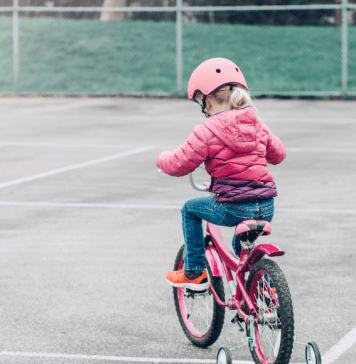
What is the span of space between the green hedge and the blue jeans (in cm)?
2210

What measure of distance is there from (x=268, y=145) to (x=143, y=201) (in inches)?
195

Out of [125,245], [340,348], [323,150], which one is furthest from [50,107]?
[340,348]

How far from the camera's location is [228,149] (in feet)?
13.9

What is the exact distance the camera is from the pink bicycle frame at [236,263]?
4.10 m

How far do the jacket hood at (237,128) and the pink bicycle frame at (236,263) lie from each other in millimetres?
579

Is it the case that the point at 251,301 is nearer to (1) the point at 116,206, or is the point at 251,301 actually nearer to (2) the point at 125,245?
(2) the point at 125,245

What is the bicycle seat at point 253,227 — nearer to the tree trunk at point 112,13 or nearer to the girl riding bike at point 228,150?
the girl riding bike at point 228,150

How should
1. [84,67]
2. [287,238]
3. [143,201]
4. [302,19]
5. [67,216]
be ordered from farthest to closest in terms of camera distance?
1. [302,19]
2. [84,67]
3. [143,201]
4. [67,216]
5. [287,238]

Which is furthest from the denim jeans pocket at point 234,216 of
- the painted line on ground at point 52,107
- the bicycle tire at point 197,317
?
the painted line on ground at point 52,107

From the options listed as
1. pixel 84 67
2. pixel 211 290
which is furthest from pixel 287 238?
pixel 84 67

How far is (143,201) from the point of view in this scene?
9297 mm

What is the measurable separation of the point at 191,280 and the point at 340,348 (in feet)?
3.34

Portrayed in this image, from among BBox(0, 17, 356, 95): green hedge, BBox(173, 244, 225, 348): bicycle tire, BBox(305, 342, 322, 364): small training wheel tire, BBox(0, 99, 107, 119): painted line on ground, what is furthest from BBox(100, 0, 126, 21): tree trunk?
BBox(305, 342, 322, 364): small training wheel tire

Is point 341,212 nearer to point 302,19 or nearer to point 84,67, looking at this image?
point 84,67
